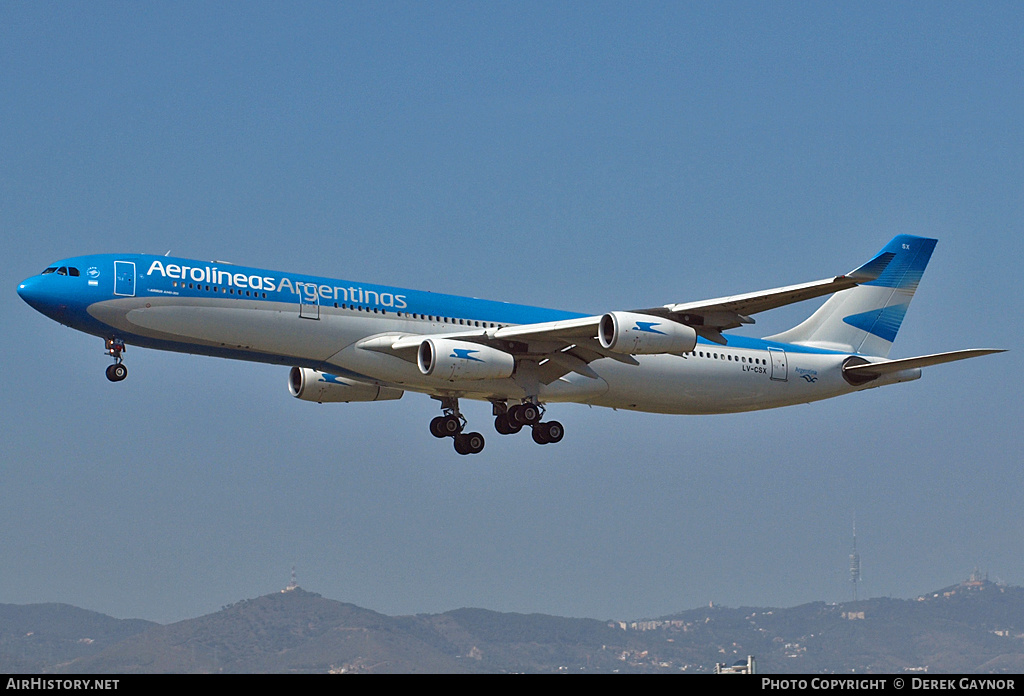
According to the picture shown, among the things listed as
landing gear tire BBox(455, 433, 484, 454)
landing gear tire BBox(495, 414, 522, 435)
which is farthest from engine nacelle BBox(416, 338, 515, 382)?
landing gear tire BBox(455, 433, 484, 454)

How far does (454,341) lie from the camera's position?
40.4m

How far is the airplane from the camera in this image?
38.1m

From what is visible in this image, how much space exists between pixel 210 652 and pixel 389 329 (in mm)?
80020

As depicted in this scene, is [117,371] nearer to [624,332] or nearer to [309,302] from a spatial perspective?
[309,302]

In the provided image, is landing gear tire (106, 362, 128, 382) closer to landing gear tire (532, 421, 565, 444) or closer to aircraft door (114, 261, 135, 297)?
aircraft door (114, 261, 135, 297)

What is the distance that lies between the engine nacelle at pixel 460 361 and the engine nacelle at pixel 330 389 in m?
7.14

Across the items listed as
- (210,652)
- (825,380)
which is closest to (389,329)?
(825,380)

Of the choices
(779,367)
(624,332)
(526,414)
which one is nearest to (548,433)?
(526,414)

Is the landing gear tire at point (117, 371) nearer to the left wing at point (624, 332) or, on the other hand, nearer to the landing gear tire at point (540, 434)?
the left wing at point (624, 332)

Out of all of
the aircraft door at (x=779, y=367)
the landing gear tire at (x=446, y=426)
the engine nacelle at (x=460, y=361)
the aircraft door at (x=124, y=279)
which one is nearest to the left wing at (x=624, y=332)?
the engine nacelle at (x=460, y=361)

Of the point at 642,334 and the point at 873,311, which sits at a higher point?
the point at 873,311

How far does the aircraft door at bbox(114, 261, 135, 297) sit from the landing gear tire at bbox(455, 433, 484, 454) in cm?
1399

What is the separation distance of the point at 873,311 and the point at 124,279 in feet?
102
